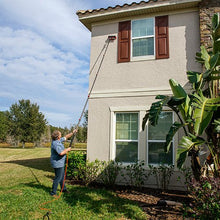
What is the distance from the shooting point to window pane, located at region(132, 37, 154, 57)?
8086 millimetres

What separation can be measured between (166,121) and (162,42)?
2.90 metres

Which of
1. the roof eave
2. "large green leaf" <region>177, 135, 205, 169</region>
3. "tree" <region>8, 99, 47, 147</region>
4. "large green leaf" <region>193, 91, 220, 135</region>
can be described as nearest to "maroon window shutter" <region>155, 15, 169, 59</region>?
the roof eave

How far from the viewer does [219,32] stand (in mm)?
5082

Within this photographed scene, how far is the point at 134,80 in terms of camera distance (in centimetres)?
803

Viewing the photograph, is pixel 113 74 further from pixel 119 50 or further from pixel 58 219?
pixel 58 219

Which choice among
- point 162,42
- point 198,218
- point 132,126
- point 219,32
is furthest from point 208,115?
point 162,42

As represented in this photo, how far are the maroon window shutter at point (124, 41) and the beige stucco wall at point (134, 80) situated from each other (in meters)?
0.20

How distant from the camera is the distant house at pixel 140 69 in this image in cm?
749

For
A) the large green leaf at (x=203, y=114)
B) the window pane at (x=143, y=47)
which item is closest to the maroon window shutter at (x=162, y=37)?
the window pane at (x=143, y=47)

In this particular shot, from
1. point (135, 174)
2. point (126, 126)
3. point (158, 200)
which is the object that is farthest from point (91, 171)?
point (158, 200)

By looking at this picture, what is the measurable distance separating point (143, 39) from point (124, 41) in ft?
2.40

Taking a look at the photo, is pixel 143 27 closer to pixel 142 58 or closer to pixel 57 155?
pixel 142 58

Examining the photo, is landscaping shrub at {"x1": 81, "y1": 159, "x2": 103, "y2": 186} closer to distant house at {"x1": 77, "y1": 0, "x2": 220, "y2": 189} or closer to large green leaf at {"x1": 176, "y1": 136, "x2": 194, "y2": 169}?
distant house at {"x1": 77, "y1": 0, "x2": 220, "y2": 189}

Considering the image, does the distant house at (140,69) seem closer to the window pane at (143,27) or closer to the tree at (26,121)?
the window pane at (143,27)
